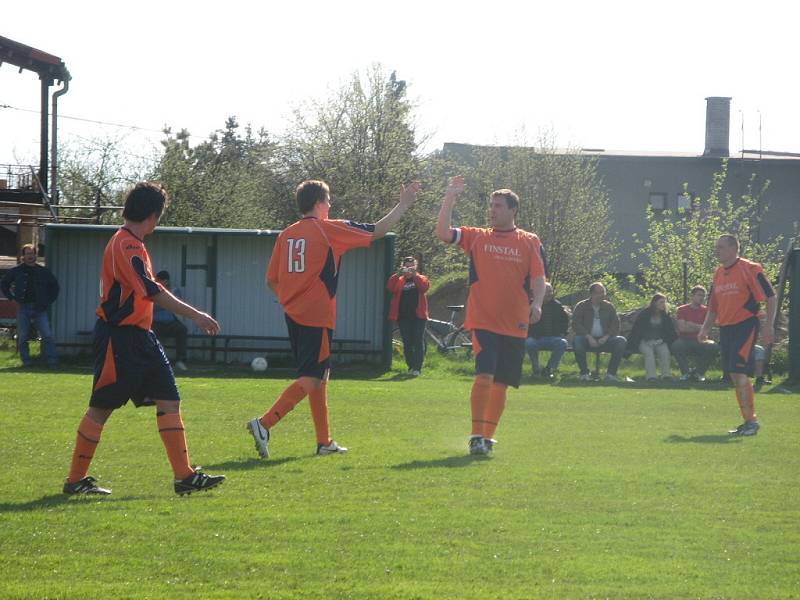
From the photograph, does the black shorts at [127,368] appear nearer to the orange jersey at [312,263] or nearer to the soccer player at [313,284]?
the soccer player at [313,284]

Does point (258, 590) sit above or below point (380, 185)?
below

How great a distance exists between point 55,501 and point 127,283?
1.33m

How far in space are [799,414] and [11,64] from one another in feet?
93.4

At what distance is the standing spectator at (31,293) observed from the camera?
1906cm

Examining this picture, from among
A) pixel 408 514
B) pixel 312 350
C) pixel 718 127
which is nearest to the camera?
pixel 408 514

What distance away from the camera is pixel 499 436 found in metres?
10.5

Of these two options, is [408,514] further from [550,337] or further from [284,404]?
[550,337]

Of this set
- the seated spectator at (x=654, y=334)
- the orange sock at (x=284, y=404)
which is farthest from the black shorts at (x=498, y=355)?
the seated spectator at (x=654, y=334)

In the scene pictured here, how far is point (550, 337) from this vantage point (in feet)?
64.2

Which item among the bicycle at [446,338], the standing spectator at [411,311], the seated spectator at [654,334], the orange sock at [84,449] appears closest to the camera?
the orange sock at [84,449]

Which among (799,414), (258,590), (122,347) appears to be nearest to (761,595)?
(258,590)

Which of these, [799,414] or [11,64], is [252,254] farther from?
[11,64]

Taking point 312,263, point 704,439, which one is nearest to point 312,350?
point 312,263

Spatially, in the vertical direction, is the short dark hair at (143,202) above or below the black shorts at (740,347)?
above
